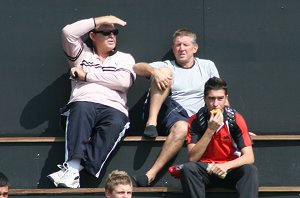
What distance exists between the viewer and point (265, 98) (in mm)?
7031

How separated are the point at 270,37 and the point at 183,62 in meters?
0.68

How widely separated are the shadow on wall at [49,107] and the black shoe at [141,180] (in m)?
0.91

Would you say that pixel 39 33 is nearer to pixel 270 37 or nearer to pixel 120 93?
pixel 120 93

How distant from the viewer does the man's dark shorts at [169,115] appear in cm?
664

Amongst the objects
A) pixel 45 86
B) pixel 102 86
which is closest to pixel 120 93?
pixel 102 86

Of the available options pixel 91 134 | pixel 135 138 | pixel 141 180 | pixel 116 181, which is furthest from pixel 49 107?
pixel 116 181

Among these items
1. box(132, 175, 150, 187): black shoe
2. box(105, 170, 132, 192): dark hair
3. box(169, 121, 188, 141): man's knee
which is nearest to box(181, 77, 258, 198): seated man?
box(169, 121, 188, 141): man's knee

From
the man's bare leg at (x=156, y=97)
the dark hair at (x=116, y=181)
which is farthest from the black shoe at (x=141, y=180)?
the dark hair at (x=116, y=181)

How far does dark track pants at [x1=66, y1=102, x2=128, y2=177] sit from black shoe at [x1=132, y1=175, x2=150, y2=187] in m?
0.26

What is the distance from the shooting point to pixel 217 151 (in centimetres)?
619

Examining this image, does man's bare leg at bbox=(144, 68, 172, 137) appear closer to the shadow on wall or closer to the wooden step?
the wooden step

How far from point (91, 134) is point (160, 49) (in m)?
0.96

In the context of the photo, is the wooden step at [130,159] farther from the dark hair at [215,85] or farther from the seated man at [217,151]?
the dark hair at [215,85]

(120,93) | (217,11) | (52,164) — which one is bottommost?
(52,164)
